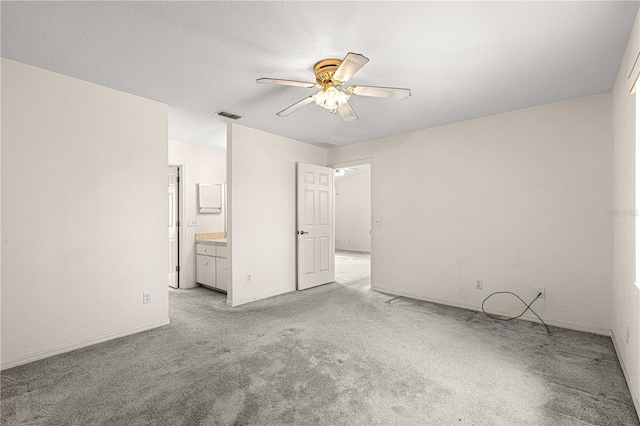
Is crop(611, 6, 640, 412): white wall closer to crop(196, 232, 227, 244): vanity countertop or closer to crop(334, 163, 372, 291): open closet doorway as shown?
crop(196, 232, 227, 244): vanity countertop

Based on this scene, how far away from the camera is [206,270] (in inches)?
190

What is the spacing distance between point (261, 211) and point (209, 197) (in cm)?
140

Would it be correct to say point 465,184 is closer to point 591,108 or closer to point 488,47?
point 591,108

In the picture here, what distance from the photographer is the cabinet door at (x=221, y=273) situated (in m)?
4.47

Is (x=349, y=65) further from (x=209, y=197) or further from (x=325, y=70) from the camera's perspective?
(x=209, y=197)

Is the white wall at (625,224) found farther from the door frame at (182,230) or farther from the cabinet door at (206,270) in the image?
the door frame at (182,230)

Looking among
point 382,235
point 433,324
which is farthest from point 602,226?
point 382,235

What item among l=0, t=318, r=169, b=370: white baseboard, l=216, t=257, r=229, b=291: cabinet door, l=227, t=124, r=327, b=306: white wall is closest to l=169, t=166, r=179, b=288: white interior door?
l=216, t=257, r=229, b=291: cabinet door

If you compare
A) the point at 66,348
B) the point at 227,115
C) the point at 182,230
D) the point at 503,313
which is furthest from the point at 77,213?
the point at 503,313

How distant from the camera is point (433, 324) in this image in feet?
10.8

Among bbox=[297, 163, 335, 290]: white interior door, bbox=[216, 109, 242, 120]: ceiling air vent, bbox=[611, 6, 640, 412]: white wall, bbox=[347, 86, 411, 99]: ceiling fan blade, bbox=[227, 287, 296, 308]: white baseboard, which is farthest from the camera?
bbox=[297, 163, 335, 290]: white interior door

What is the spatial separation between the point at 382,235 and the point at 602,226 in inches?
97.1

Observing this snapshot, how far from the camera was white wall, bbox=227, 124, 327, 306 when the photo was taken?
401cm

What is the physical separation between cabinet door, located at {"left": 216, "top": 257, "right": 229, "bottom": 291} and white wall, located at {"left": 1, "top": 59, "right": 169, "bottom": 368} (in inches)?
48.1
